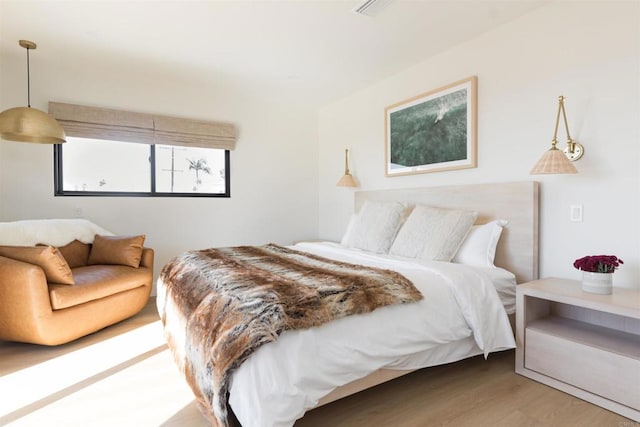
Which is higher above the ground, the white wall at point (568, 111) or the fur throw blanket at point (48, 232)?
the white wall at point (568, 111)

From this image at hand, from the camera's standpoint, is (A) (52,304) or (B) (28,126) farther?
(B) (28,126)

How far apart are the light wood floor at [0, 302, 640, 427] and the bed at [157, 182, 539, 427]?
0.19m

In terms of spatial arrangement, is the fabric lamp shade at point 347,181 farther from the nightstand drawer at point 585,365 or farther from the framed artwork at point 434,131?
the nightstand drawer at point 585,365

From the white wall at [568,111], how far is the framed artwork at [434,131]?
3.3 inches

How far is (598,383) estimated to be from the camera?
1.75m

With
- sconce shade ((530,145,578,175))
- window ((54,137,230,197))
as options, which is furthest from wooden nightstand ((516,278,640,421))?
window ((54,137,230,197))

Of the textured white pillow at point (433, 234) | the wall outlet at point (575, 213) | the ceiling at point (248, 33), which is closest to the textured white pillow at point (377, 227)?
the textured white pillow at point (433, 234)

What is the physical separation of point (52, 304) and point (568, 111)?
381 cm

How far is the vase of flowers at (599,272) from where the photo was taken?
1852mm

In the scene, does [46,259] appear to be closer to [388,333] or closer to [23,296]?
[23,296]

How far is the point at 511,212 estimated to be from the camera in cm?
254

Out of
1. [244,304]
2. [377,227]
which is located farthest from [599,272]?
[244,304]

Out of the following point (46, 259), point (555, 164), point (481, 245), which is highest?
point (555, 164)

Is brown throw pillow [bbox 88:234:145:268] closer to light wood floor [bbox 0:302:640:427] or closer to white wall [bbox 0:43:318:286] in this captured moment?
white wall [bbox 0:43:318:286]
